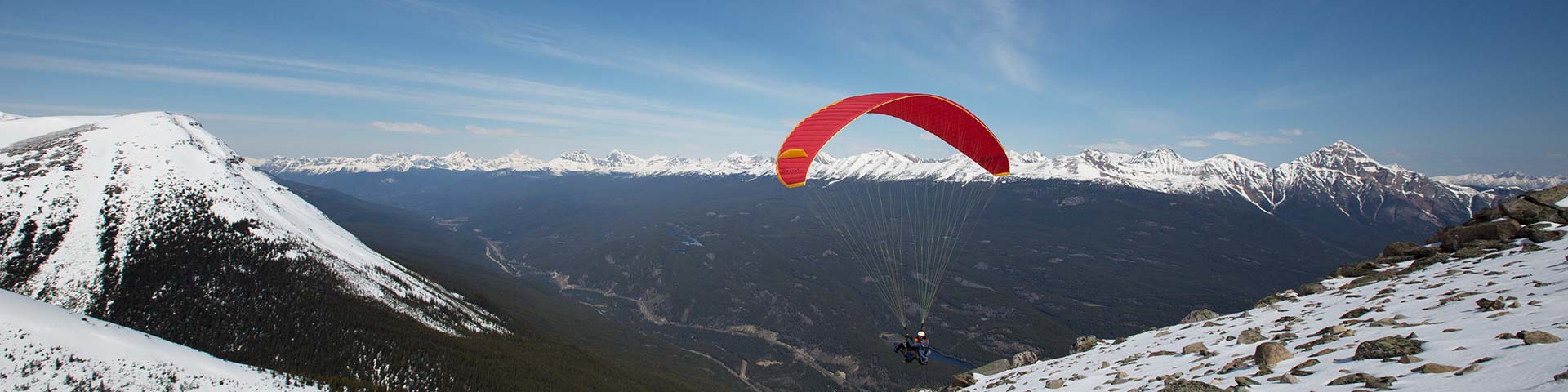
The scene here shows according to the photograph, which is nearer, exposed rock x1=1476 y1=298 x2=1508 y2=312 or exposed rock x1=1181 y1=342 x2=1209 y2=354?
exposed rock x1=1476 y1=298 x2=1508 y2=312

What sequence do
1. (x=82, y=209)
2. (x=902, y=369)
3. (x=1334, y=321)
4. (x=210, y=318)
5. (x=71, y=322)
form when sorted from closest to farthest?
(x=1334, y=321)
(x=71, y=322)
(x=210, y=318)
(x=82, y=209)
(x=902, y=369)

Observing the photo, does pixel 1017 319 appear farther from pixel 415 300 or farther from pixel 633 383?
pixel 415 300

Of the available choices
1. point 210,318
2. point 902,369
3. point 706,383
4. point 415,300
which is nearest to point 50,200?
point 210,318

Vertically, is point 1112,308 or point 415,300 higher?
point 415,300

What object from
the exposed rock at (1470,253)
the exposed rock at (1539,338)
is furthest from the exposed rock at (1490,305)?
the exposed rock at (1470,253)

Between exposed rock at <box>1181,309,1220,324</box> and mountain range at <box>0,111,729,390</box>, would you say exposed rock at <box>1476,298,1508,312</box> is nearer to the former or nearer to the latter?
exposed rock at <box>1181,309,1220,324</box>

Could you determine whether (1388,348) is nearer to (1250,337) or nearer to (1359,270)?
(1250,337)

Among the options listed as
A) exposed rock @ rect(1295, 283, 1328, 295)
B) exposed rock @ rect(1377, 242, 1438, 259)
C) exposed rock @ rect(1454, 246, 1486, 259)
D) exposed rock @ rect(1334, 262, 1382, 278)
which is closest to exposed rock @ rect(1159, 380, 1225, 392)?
exposed rock @ rect(1295, 283, 1328, 295)
